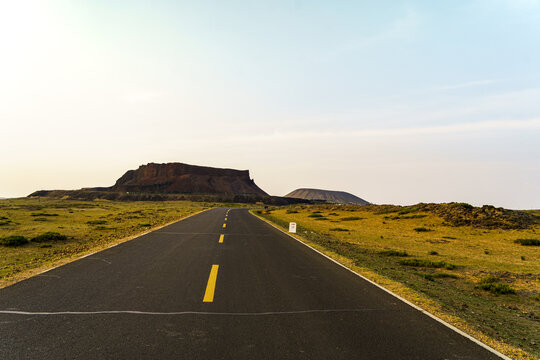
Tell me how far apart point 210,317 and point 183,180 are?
16850 centimetres

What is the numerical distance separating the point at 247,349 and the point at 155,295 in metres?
2.87

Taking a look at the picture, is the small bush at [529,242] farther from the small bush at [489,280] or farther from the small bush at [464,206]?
the small bush at [464,206]

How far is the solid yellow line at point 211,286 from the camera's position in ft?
19.0

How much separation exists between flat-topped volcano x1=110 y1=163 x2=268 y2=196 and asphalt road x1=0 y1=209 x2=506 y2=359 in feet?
515

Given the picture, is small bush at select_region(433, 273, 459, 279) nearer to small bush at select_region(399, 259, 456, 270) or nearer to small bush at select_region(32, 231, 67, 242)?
small bush at select_region(399, 259, 456, 270)

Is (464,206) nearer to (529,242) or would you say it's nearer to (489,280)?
(529,242)

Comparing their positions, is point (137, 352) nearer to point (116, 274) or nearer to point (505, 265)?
point (116, 274)

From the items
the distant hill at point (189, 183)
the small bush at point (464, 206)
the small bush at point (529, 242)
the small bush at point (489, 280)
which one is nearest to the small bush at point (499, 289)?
the small bush at point (489, 280)

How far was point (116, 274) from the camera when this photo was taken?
293 inches

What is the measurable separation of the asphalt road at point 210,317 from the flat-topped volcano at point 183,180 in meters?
157

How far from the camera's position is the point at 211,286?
6594mm

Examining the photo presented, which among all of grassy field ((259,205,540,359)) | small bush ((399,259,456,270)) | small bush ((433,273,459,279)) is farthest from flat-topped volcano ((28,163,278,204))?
small bush ((433,273,459,279))

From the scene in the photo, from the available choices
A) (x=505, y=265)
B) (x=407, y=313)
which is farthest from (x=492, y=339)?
(x=505, y=265)

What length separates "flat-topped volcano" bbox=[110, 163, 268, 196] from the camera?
523ft
